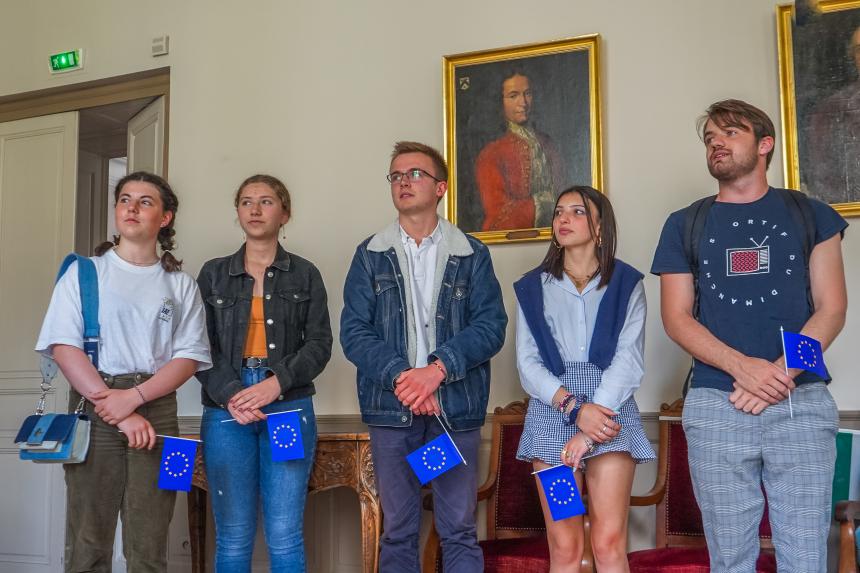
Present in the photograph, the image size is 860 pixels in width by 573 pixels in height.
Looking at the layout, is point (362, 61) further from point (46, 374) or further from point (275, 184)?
point (46, 374)

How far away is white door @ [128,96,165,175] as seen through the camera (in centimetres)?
497

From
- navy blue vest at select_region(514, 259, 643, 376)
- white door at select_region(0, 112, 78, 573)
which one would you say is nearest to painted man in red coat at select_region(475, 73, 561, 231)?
navy blue vest at select_region(514, 259, 643, 376)

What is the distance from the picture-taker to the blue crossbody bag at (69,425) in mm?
2596

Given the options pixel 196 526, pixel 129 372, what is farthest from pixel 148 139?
pixel 129 372

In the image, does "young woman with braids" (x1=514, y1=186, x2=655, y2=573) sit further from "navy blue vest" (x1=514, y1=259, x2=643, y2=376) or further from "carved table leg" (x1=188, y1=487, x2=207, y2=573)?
"carved table leg" (x1=188, y1=487, x2=207, y2=573)

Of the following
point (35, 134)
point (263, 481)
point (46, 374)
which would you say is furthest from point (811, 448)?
point (35, 134)

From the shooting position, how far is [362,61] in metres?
4.49

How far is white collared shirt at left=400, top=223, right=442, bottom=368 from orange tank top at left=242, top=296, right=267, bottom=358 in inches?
22.8

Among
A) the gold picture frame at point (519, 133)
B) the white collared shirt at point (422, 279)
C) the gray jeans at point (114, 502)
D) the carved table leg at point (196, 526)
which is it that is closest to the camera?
the gray jeans at point (114, 502)

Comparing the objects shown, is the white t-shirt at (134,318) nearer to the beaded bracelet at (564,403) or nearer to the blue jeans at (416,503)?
the blue jeans at (416,503)

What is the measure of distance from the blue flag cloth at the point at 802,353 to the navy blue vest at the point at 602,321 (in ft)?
1.76

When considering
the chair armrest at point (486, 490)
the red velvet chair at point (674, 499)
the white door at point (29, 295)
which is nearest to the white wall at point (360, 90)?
the red velvet chair at point (674, 499)

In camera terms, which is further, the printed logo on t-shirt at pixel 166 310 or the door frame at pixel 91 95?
the door frame at pixel 91 95

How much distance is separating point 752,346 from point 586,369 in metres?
0.50
